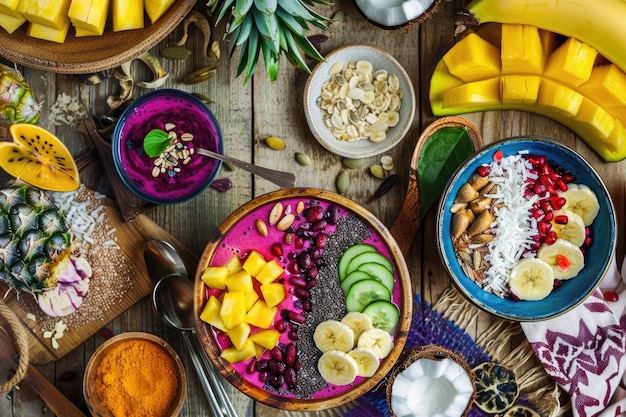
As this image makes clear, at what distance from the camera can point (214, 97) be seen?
2.16 m

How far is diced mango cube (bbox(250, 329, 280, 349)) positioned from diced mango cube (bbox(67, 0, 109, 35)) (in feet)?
3.16

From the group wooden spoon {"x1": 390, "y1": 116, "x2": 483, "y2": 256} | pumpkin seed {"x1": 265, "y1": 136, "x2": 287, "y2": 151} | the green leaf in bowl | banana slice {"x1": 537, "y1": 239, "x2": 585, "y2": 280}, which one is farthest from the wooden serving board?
banana slice {"x1": 537, "y1": 239, "x2": 585, "y2": 280}

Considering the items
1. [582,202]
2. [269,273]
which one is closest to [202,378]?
[269,273]

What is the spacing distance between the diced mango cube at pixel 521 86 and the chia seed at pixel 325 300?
1.96ft

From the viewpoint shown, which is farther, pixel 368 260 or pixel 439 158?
pixel 439 158

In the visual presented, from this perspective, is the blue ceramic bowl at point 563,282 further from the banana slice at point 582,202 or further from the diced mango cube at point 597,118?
the diced mango cube at point 597,118

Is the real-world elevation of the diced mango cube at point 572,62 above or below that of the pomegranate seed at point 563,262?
above

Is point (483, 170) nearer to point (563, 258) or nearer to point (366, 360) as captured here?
point (563, 258)

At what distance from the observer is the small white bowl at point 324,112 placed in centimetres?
208

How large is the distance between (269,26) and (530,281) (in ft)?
3.42

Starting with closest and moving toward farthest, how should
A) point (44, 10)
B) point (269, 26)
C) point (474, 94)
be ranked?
point (269, 26) → point (44, 10) → point (474, 94)

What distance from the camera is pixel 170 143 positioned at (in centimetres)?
206

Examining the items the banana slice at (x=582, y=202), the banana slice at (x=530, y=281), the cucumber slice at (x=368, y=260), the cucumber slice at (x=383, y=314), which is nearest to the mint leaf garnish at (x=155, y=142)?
the cucumber slice at (x=368, y=260)

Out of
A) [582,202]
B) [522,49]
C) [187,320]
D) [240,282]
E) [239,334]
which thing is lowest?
[187,320]
